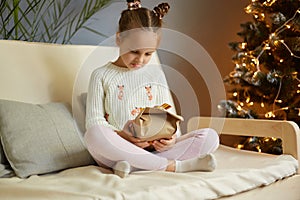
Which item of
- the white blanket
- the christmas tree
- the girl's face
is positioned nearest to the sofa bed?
the white blanket

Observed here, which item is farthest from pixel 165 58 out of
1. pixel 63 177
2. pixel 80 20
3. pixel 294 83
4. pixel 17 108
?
pixel 63 177

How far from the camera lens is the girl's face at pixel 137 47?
1.39m

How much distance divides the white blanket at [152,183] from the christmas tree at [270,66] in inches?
23.3

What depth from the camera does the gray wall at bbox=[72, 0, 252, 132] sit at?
216 centimetres

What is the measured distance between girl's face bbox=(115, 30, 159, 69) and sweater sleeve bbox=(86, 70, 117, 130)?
111mm

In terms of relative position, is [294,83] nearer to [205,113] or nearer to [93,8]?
[205,113]

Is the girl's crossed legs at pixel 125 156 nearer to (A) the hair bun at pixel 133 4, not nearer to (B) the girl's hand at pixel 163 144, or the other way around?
(B) the girl's hand at pixel 163 144

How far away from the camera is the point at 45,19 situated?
1922 millimetres

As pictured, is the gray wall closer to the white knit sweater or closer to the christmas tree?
the christmas tree

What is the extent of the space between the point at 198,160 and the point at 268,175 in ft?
0.73

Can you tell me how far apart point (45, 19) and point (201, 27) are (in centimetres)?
97

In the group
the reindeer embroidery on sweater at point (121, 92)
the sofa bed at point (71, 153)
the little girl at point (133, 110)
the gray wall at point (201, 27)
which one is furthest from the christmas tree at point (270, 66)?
the reindeer embroidery on sweater at point (121, 92)

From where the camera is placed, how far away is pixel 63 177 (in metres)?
1.18

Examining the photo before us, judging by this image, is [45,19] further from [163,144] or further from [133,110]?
[163,144]
